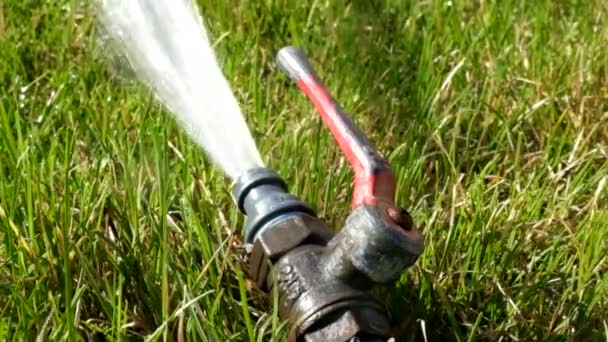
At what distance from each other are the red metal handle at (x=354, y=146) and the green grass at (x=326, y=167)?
162mm

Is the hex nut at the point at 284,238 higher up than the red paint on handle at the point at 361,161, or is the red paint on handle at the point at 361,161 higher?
the red paint on handle at the point at 361,161

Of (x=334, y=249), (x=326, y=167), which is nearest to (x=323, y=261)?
(x=334, y=249)

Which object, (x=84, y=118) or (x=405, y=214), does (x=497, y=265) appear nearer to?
(x=405, y=214)

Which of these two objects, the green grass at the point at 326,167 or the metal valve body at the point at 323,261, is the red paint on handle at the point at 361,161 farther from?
the green grass at the point at 326,167

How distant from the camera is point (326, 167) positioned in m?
1.73

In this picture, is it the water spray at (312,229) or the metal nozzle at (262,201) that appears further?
the metal nozzle at (262,201)

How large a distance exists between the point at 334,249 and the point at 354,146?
0.51 ft

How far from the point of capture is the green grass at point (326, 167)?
4.62 feet

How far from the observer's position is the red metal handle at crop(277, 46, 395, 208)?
1.32 m

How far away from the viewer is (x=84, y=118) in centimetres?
181

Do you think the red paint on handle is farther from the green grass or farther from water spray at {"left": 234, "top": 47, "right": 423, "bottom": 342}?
the green grass

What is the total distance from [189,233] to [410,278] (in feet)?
1.02

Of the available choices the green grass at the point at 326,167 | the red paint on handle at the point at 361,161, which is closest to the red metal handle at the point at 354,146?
the red paint on handle at the point at 361,161

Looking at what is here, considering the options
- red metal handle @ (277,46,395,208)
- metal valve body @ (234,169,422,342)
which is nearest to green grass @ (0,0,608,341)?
metal valve body @ (234,169,422,342)
